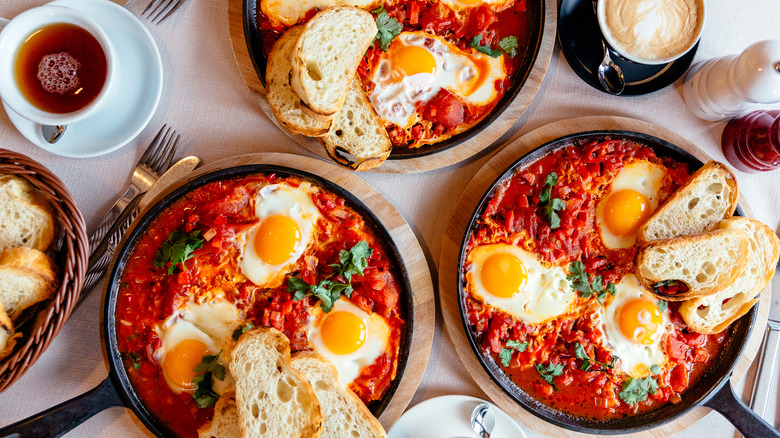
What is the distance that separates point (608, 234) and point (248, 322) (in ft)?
8.54

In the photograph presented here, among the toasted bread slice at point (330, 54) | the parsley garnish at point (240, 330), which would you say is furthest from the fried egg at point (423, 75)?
the parsley garnish at point (240, 330)

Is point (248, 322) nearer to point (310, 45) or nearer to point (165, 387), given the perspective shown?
point (165, 387)

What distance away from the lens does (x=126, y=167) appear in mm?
3809

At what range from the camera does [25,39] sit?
337 centimetres

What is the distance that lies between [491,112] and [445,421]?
226 centimetres

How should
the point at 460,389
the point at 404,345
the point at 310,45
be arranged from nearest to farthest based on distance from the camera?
1. the point at 310,45
2. the point at 404,345
3. the point at 460,389

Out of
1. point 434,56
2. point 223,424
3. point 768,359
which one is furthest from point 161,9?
point 768,359

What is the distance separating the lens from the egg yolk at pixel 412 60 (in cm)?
365

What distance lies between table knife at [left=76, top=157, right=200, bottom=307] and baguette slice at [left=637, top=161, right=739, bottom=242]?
3.37 m

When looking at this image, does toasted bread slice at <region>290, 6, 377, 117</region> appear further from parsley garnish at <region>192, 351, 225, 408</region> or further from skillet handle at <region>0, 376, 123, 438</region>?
skillet handle at <region>0, 376, 123, 438</region>

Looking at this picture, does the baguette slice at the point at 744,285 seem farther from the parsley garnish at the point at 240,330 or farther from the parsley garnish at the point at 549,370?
the parsley garnish at the point at 240,330

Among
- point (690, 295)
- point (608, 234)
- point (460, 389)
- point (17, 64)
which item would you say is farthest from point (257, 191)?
point (690, 295)

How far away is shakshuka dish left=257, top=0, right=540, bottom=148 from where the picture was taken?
12.0 feet

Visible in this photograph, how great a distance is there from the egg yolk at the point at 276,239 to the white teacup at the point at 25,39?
1290mm
